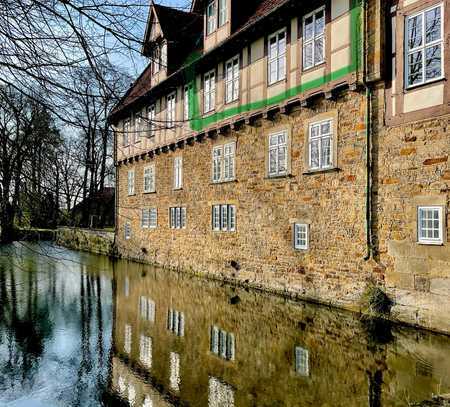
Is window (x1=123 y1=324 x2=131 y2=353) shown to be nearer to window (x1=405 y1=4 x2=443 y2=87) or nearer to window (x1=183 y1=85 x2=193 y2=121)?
window (x1=405 y1=4 x2=443 y2=87)

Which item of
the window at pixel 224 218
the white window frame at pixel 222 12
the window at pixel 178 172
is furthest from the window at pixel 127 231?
the white window frame at pixel 222 12

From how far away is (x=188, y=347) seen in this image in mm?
7719

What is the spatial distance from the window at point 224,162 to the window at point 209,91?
1479 mm

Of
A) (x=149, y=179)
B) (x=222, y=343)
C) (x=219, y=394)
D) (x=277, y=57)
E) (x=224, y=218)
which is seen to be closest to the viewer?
(x=219, y=394)

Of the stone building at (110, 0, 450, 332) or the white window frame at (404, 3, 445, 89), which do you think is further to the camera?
the stone building at (110, 0, 450, 332)

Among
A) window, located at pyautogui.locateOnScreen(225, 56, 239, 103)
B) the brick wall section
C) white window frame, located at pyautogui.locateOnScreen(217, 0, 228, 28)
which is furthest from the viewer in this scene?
white window frame, located at pyautogui.locateOnScreen(217, 0, 228, 28)

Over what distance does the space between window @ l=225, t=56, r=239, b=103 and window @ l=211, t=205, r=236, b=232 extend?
11.5 ft

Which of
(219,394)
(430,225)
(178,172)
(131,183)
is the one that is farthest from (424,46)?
(131,183)

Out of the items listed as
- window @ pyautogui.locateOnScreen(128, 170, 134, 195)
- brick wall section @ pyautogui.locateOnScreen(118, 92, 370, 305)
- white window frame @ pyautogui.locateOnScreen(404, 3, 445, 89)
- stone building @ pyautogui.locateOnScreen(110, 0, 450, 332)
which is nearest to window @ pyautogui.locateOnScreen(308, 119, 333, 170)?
stone building @ pyautogui.locateOnScreen(110, 0, 450, 332)

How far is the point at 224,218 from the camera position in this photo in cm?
1557

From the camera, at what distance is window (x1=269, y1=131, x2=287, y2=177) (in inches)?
508

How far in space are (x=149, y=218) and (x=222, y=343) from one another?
13.9m

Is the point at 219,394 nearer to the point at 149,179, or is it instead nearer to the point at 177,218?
the point at 177,218

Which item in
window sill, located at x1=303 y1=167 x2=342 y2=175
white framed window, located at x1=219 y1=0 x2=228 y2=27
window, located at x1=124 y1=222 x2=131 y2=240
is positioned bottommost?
window, located at x1=124 y1=222 x2=131 y2=240
